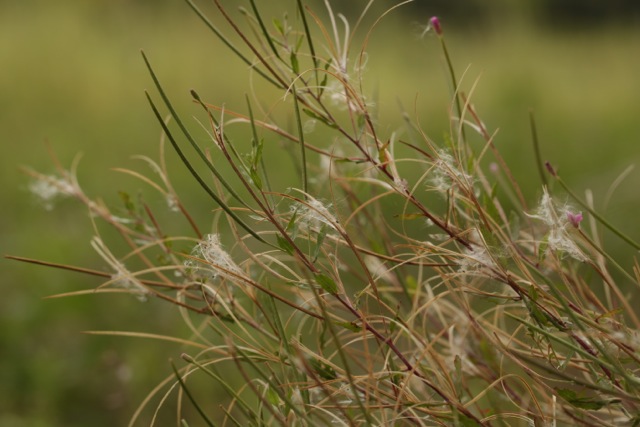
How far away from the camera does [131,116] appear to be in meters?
3.63

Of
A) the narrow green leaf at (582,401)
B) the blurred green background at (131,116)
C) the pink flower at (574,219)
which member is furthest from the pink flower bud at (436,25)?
the narrow green leaf at (582,401)

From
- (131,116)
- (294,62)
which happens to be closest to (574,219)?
(294,62)

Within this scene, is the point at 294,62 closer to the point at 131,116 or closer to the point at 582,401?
the point at 582,401

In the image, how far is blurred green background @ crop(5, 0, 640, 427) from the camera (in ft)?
5.70

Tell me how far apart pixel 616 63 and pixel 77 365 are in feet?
16.5

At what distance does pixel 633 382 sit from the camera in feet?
1.83

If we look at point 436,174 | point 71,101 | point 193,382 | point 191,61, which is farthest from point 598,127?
point 436,174

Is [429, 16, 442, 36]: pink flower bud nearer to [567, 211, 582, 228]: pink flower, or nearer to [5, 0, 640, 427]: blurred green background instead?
[5, 0, 640, 427]: blurred green background

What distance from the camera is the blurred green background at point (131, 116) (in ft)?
5.70

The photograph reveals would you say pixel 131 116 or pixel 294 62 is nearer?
pixel 294 62

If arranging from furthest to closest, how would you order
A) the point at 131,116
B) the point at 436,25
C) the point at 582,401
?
the point at 131,116
the point at 436,25
the point at 582,401

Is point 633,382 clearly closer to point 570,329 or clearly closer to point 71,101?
point 570,329

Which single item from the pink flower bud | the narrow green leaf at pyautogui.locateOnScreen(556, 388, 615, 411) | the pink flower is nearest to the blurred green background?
the pink flower bud

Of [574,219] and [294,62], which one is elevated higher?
[294,62]
